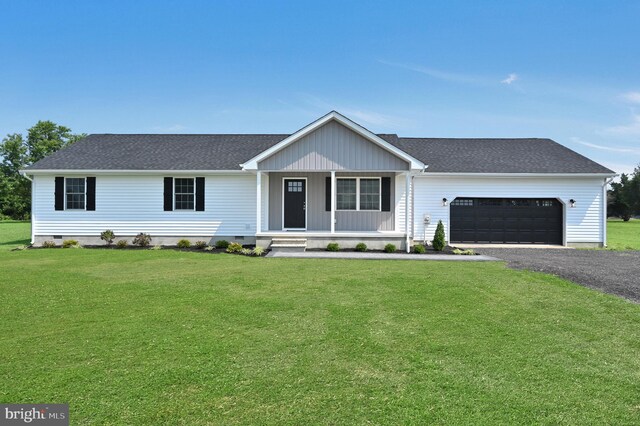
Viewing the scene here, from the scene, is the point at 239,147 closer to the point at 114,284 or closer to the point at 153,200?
the point at 153,200

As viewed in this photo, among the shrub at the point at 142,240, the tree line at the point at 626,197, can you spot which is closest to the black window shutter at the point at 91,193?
the shrub at the point at 142,240

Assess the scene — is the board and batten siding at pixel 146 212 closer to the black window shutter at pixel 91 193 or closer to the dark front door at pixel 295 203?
the black window shutter at pixel 91 193

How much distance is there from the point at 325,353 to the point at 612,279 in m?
8.63

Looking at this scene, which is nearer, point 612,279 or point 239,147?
point 612,279

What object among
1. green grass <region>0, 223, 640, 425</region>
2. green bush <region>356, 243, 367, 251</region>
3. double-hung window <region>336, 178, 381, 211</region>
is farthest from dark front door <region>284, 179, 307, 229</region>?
green grass <region>0, 223, 640, 425</region>

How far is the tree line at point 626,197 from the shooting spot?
49.4 m

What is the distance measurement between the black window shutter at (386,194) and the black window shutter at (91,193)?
Answer: 42.8 ft

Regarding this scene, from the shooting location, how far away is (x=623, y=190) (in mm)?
50750

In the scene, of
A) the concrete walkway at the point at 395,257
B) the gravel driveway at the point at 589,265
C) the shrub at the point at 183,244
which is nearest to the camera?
the gravel driveway at the point at 589,265

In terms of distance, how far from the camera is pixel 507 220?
1725cm

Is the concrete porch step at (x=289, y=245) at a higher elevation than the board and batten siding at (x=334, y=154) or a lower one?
lower

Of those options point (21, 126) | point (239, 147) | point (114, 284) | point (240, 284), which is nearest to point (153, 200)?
point (239, 147)

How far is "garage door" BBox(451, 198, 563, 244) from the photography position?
17.2 m

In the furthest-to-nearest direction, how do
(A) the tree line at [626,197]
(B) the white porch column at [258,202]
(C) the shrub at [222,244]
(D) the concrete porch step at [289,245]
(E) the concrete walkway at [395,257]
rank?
(A) the tree line at [626,197]
(C) the shrub at [222,244]
(B) the white porch column at [258,202]
(D) the concrete porch step at [289,245]
(E) the concrete walkway at [395,257]
